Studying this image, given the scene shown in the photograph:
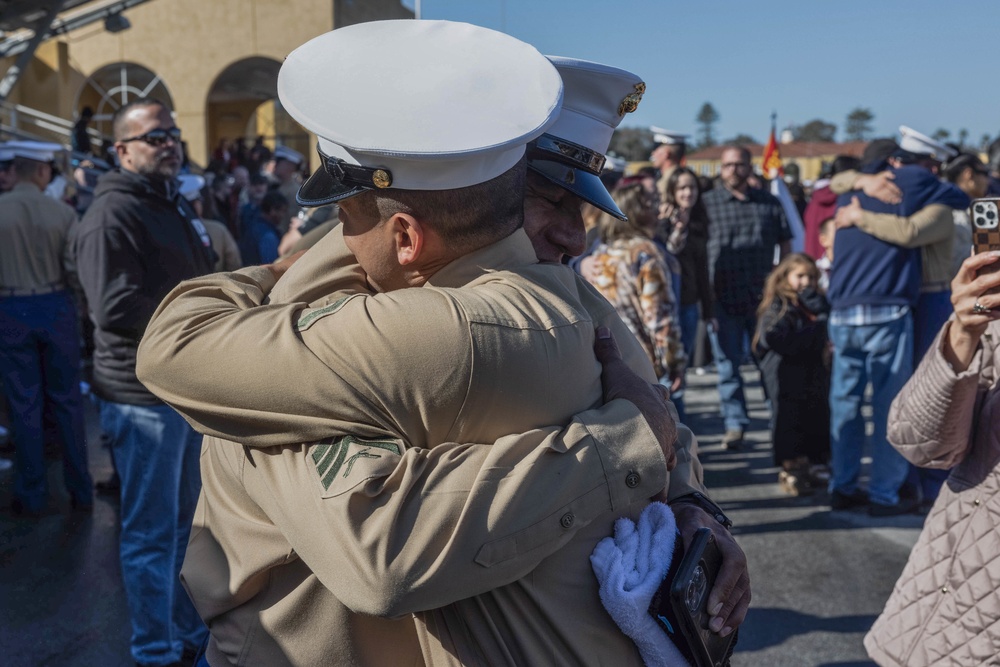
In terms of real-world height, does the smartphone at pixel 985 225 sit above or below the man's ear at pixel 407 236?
below

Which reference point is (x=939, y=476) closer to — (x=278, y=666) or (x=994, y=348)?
(x=994, y=348)

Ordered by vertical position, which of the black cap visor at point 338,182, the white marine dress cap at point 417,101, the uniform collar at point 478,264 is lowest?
the uniform collar at point 478,264

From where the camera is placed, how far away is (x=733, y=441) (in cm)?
764

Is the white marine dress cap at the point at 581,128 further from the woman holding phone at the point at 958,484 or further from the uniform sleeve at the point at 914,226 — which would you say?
the uniform sleeve at the point at 914,226

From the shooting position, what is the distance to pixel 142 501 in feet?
12.3

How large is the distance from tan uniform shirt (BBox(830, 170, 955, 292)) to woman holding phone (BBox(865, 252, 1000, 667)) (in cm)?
371

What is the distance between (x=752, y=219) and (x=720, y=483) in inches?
93.5

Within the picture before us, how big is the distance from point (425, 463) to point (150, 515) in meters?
2.93

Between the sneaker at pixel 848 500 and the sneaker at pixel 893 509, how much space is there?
11 cm

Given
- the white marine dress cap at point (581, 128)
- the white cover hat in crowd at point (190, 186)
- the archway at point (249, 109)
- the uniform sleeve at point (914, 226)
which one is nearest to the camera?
the white marine dress cap at point (581, 128)

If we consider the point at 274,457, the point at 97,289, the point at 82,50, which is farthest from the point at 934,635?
the point at 82,50

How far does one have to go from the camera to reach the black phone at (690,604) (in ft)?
4.10

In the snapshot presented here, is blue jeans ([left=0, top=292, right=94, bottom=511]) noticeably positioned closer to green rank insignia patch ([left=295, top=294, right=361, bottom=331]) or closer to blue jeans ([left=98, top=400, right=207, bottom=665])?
blue jeans ([left=98, top=400, right=207, bottom=665])

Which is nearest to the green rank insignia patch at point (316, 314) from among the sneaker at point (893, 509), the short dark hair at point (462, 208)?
the short dark hair at point (462, 208)
